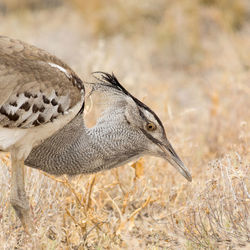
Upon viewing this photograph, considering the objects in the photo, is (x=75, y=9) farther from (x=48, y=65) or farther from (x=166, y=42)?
(x=48, y=65)

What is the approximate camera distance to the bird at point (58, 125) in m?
2.82

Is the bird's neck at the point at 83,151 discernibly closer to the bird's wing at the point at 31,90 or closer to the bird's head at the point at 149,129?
the bird's head at the point at 149,129

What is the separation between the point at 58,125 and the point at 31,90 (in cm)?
26

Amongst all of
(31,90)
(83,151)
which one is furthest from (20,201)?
(31,90)

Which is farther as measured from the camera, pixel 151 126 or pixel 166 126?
pixel 166 126

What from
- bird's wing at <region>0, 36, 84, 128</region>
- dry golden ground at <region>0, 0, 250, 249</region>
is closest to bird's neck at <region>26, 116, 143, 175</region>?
dry golden ground at <region>0, 0, 250, 249</region>

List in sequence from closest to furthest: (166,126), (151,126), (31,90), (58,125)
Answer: (31,90)
(58,125)
(151,126)
(166,126)

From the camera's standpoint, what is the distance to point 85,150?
3.11 metres

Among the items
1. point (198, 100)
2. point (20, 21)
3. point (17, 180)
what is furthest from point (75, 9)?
point (17, 180)

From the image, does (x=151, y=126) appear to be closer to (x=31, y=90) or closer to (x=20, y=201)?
(x=31, y=90)

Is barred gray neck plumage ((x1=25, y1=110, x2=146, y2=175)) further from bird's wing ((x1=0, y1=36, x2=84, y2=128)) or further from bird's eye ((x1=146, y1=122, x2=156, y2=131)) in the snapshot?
bird's wing ((x1=0, y1=36, x2=84, y2=128))

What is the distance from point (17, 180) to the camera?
9.85 feet

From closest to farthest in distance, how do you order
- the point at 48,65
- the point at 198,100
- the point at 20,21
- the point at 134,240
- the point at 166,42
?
the point at 48,65, the point at 134,240, the point at 198,100, the point at 166,42, the point at 20,21

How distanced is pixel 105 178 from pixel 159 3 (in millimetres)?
6547
